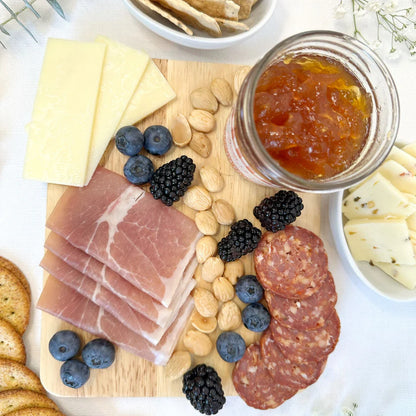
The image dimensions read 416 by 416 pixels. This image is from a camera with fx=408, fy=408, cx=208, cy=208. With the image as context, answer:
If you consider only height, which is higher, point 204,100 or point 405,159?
point 405,159

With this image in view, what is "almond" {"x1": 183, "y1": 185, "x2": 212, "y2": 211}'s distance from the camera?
1194mm

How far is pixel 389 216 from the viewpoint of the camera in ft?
3.94

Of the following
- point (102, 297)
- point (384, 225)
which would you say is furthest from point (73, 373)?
point (384, 225)

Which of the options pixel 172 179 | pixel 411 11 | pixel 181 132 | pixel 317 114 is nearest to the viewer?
pixel 317 114

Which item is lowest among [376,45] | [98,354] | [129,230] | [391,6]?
[98,354]

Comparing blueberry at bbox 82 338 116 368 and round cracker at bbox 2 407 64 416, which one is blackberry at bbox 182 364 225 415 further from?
round cracker at bbox 2 407 64 416

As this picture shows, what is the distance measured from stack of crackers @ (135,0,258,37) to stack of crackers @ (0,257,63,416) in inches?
34.4

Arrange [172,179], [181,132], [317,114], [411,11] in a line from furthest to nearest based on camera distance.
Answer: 1. [411,11]
2. [181,132]
3. [172,179]
4. [317,114]

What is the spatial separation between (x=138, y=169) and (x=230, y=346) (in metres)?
0.57

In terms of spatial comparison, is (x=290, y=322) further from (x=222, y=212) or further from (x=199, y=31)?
(x=199, y=31)

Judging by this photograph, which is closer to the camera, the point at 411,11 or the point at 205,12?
the point at 205,12

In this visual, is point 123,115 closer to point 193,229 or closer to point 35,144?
point 35,144

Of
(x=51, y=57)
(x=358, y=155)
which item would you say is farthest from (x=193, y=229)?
(x=51, y=57)

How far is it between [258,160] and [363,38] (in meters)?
0.75
